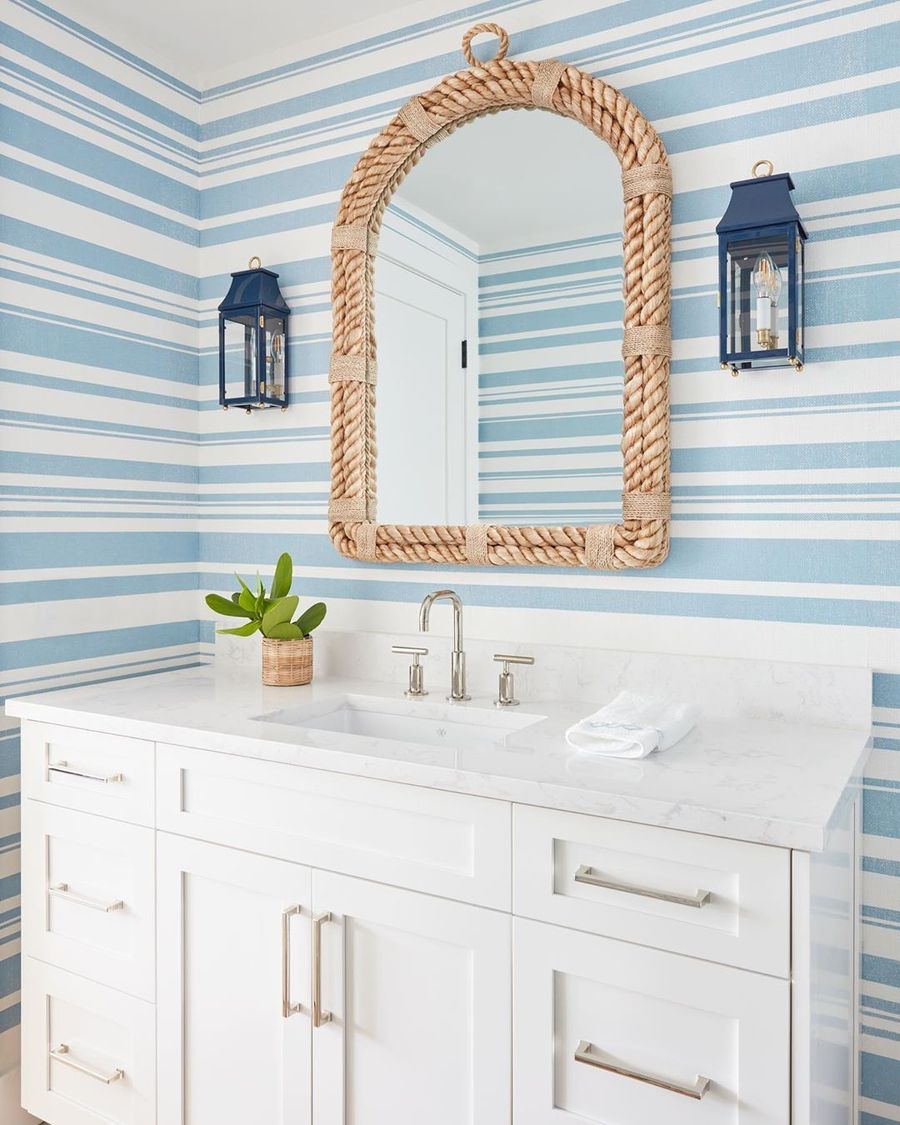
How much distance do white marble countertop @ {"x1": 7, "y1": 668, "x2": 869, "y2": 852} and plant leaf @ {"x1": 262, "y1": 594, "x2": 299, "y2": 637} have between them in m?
0.16

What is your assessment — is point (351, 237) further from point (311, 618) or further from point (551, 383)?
point (311, 618)

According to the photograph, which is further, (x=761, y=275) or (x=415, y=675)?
(x=415, y=675)

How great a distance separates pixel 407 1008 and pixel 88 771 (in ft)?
2.66

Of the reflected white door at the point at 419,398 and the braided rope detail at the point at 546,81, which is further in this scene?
the reflected white door at the point at 419,398

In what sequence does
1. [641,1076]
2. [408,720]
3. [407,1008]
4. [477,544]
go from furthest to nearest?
[477,544]
[408,720]
[407,1008]
[641,1076]

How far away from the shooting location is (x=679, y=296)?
5.79 feet

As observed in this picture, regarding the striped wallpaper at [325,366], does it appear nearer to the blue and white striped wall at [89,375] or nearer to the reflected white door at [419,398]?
the blue and white striped wall at [89,375]

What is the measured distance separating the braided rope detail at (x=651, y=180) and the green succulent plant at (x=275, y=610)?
3.57ft

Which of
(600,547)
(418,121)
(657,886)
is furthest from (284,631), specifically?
(418,121)

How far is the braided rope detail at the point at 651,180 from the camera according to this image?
1741 mm

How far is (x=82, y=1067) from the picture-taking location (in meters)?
1.77

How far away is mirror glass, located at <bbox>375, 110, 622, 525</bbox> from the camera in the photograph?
72.2 inches

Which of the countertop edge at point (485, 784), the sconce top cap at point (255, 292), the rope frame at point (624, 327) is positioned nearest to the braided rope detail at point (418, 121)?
the rope frame at point (624, 327)

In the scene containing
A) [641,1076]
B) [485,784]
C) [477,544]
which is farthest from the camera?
[477,544]
